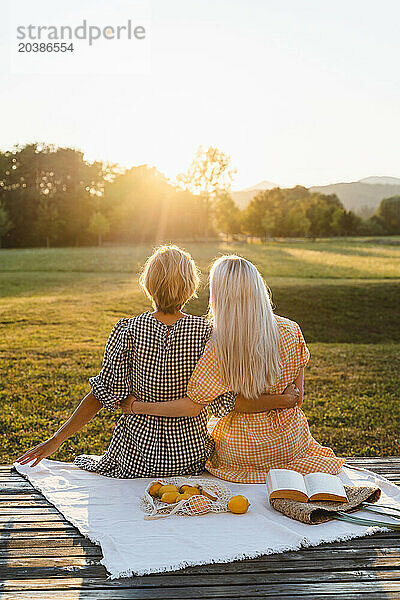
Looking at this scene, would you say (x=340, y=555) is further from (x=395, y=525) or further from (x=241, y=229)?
(x=241, y=229)

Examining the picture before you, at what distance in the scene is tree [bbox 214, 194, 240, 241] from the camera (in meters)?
24.8

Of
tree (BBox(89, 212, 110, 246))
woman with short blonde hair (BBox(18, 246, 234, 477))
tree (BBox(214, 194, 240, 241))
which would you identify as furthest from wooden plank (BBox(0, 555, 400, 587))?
tree (BBox(214, 194, 240, 241))

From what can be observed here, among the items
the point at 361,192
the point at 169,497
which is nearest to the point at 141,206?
the point at 361,192

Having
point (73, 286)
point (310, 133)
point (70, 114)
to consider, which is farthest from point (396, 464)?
point (310, 133)

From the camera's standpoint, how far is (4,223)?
21969 mm

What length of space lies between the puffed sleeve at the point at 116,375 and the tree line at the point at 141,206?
19.8m

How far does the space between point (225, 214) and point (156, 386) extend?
22.1 m

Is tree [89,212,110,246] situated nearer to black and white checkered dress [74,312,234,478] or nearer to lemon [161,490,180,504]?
black and white checkered dress [74,312,234,478]

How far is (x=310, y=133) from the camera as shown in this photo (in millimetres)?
22828

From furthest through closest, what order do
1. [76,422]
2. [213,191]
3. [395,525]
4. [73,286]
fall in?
[213,191] → [73,286] → [76,422] → [395,525]

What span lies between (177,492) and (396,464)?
137cm

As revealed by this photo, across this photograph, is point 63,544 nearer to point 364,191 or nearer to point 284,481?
point 284,481

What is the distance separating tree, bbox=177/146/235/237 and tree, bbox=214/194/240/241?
282 millimetres

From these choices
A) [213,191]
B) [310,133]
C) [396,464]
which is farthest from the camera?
Answer: [213,191]
